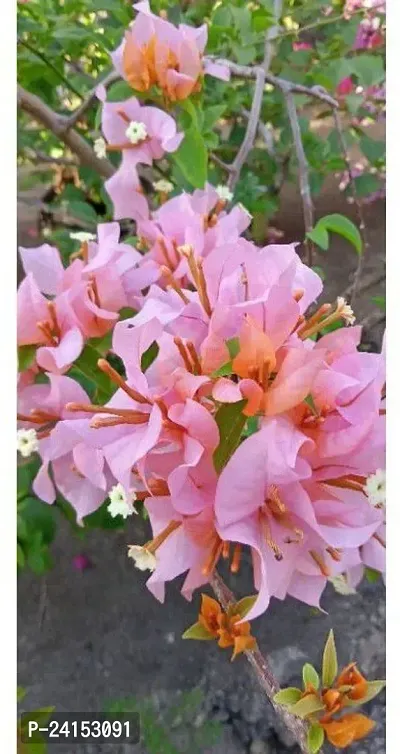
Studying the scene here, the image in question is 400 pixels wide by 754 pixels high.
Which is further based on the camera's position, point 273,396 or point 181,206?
point 181,206

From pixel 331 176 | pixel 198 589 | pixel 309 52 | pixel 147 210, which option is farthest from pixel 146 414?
pixel 309 52

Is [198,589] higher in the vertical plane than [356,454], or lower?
lower

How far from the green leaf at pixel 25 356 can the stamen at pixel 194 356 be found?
15cm

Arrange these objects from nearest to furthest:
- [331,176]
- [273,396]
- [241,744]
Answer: [273,396] < [241,744] < [331,176]

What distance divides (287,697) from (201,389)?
0.21 metres

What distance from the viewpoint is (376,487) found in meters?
0.40

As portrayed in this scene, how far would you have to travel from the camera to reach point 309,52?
0.81 m

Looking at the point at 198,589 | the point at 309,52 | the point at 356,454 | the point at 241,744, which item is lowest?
the point at 241,744

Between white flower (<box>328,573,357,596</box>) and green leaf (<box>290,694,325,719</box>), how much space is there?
87 mm

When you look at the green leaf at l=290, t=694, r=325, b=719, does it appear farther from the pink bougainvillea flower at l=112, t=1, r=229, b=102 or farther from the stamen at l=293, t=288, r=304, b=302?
the pink bougainvillea flower at l=112, t=1, r=229, b=102

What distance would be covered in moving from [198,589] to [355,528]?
119 mm

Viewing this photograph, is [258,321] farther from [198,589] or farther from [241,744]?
[241,744]

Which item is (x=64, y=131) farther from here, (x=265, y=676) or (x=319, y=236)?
(x=265, y=676)

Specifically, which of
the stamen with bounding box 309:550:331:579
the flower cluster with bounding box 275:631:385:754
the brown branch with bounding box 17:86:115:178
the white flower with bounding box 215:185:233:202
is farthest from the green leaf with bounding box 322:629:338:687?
the brown branch with bounding box 17:86:115:178
